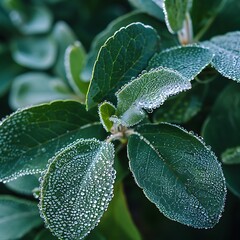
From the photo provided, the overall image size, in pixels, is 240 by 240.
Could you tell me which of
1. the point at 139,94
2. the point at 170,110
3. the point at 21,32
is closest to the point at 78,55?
the point at 170,110

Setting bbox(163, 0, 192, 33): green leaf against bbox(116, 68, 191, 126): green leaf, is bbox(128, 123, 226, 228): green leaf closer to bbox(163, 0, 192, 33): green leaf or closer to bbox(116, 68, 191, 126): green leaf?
bbox(116, 68, 191, 126): green leaf

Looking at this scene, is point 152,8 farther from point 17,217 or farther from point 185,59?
point 17,217

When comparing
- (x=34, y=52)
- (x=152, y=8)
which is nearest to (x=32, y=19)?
(x=34, y=52)

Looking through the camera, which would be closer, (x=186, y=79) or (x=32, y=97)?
(x=186, y=79)

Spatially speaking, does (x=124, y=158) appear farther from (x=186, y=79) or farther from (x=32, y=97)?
(x=32, y=97)

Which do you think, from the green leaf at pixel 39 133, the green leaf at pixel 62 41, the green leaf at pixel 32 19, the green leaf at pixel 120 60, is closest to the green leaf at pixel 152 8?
the green leaf at pixel 120 60

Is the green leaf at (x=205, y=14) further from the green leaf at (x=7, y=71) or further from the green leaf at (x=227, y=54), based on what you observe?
the green leaf at (x=7, y=71)
